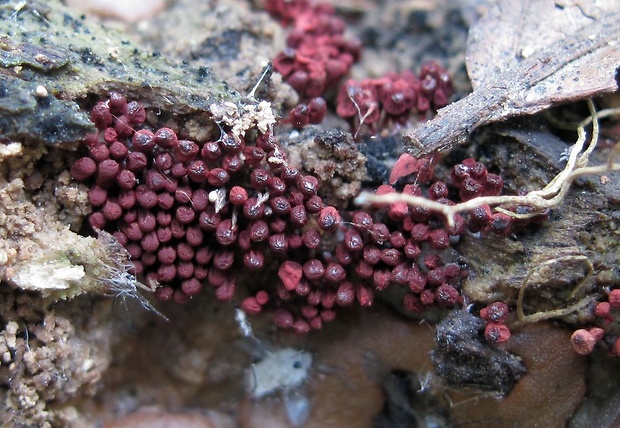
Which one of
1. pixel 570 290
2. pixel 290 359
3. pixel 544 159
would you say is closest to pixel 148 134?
pixel 290 359

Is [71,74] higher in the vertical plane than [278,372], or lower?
higher

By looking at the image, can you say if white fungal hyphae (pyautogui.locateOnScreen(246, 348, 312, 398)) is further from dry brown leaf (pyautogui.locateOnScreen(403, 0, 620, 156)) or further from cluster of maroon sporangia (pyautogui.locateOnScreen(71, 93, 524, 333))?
dry brown leaf (pyautogui.locateOnScreen(403, 0, 620, 156))

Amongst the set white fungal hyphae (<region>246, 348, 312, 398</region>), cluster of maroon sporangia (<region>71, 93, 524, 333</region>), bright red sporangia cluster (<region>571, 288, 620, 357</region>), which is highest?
bright red sporangia cluster (<region>571, 288, 620, 357</region>)

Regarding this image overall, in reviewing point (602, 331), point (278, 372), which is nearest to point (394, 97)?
point (602, 331)

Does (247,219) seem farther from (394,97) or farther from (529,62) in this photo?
(529,62)

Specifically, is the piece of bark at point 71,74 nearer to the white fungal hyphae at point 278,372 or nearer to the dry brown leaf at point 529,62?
the dry brown leaf at point 529,62

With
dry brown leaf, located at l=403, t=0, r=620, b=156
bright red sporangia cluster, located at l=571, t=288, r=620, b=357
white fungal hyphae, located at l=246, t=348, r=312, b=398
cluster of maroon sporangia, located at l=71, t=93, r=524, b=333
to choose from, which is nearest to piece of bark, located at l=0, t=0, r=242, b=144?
cluster of maroon sporangia, located at l=71, t=93, r=524, b=333
